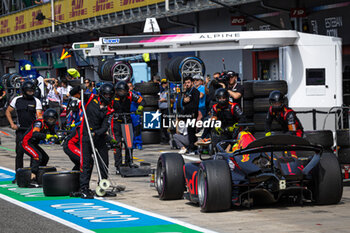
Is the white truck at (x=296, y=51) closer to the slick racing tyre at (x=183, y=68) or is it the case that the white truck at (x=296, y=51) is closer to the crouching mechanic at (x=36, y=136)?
the slick racing tyre at (x=183, y=68)

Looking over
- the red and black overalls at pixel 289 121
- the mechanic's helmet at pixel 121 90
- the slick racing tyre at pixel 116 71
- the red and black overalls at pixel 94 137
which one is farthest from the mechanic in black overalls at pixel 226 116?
the slick racing tyre at pixel 116 71

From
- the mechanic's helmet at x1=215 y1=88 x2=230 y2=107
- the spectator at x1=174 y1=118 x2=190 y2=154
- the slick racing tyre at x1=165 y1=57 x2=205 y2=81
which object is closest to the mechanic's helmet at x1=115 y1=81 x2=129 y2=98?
the mechanic's helmet at x1=215 y1=88 x2=230 y2=107

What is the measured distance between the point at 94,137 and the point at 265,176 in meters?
3.18

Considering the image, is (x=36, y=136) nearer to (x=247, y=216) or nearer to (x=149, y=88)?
(x=247, y=216)

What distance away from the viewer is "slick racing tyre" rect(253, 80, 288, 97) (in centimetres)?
1614

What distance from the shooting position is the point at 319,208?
900 centimetres

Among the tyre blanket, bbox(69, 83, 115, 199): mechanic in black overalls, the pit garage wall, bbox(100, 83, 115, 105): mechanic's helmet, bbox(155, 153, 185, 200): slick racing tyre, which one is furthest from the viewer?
the pit garage wall

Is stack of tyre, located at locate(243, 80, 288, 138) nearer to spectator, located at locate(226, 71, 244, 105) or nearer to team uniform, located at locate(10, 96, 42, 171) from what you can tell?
spectator, located at locate(226, 71, 244, 105)

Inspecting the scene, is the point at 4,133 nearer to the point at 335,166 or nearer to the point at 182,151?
the point at 182,151

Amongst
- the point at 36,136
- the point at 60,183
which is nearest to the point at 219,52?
the point at 36,136

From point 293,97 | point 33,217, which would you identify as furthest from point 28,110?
point 293,97

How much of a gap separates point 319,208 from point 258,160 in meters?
0.99

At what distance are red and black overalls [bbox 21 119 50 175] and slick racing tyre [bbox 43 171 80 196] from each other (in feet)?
4.67

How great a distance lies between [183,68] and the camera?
746 inches
